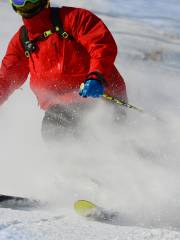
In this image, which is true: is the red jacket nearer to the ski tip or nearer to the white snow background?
the white snow background

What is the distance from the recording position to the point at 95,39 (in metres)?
5.55

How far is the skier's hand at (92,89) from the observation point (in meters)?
5.00

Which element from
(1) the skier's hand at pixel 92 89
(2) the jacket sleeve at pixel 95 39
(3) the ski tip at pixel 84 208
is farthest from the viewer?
(2) the jacket sleeve at pixel 95 39

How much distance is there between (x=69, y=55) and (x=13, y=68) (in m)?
0.74

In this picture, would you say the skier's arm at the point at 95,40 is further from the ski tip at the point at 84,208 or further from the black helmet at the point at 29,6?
the ski tip at the point at 84,208

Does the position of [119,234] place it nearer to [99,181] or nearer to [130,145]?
[99,181]

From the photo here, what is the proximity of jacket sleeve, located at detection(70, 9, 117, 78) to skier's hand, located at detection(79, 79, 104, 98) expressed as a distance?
1.15ft

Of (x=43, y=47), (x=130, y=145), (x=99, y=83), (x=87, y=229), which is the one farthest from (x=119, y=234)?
(x=43, y=47)

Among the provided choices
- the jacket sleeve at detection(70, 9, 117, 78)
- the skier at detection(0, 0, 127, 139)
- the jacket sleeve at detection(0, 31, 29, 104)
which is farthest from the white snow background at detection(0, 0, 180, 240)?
the jacket sleeve at detection(0, 31, 29, 104)

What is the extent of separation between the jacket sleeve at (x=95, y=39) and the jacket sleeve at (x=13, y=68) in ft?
2.32

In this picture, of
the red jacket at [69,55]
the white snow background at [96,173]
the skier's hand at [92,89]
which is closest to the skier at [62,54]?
the red jacket at [69,55]

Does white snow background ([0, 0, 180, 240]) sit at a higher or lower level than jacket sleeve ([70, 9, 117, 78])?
lower

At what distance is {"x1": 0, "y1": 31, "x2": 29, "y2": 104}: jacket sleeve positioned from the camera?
5.98 m

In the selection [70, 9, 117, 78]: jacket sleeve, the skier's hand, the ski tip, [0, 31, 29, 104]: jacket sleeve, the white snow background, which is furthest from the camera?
[0, 31, 29, 104]: jacket sleeve
